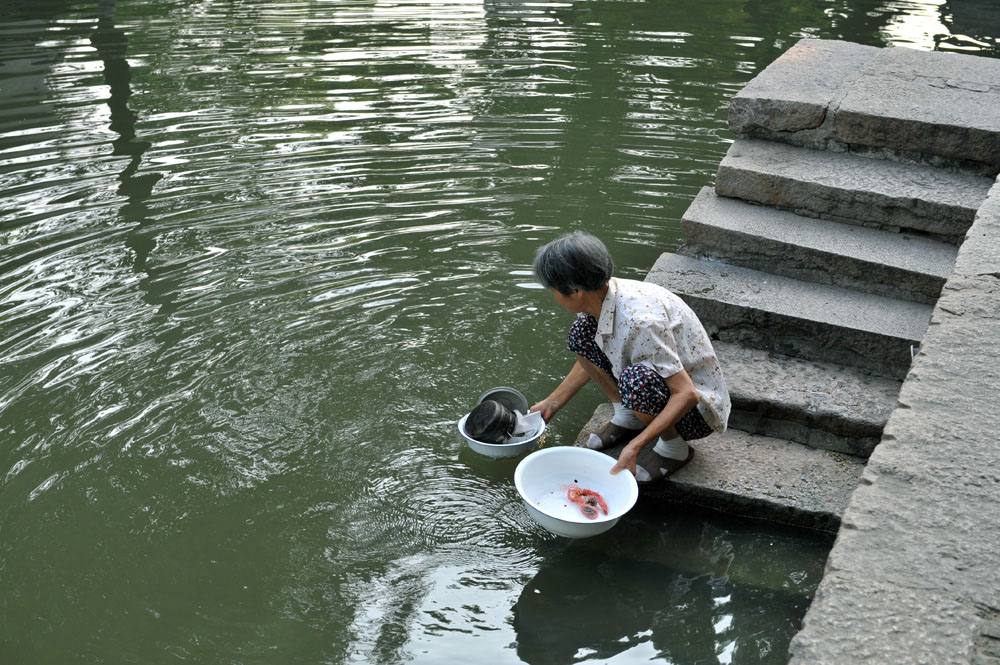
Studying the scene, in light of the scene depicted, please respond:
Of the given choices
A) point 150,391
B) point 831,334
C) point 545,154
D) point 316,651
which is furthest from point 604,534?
point 545,154

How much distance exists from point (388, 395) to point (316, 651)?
4.92 ft

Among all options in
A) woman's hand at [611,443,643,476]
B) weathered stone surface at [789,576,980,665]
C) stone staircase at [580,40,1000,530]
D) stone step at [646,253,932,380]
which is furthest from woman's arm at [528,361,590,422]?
weathered stone surface at [789,576,980,665]

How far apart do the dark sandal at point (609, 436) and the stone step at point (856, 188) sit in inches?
67.6

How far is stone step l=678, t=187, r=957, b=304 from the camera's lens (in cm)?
439

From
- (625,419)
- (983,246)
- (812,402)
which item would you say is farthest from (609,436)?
(983,246)

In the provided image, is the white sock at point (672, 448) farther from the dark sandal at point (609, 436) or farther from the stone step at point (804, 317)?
the stone step at point (804, 317)

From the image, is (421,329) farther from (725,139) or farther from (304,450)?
(725,139)

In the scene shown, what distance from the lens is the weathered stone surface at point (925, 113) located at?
15.5ft

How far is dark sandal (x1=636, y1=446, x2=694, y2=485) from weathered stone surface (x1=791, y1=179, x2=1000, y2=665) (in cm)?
106

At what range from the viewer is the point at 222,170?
6.84m

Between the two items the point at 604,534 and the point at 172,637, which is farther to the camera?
the point at 604,534

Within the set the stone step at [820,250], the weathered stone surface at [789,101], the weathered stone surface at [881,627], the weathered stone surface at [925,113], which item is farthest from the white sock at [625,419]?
the weathered stone surface at [925,113]

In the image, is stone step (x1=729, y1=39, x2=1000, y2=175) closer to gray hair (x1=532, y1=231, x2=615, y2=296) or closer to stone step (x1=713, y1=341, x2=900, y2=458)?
stone step (x1=713, y1=341, x2=900, y2=458)

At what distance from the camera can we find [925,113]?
488 centimetres
